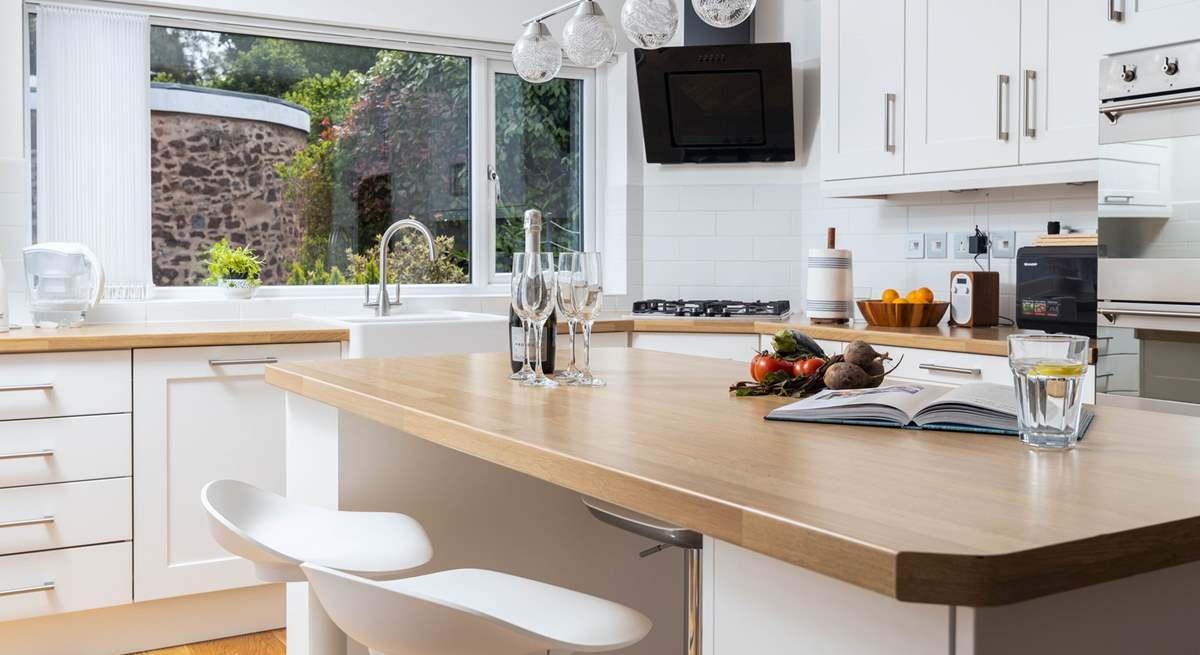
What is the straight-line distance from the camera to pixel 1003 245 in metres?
3.80

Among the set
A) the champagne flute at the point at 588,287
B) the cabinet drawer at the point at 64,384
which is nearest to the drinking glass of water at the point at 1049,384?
the champagne flute at the point at 588,287

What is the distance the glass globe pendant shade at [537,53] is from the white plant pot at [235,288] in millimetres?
1850

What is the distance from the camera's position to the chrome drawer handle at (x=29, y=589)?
2.96 meters

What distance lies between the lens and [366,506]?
2125 mm

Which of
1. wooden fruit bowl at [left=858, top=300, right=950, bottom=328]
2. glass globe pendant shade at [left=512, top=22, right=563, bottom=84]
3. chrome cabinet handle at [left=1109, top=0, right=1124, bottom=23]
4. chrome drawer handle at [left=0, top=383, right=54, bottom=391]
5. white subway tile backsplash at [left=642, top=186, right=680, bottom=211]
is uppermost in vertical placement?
chrome cabinet handle at [left=1109, top=0, right=1124, bottom=23]

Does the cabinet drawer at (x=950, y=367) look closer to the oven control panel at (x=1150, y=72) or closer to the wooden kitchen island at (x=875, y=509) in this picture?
the oven control panel at (x=1150, y=72)

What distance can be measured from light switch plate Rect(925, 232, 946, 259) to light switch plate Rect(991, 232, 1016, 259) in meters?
0.22

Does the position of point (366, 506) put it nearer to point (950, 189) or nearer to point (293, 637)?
point (293, 637)

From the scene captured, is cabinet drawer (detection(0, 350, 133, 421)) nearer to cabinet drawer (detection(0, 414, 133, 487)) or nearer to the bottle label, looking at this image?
cabinet drawer (detection(0, 414, 133, 487))

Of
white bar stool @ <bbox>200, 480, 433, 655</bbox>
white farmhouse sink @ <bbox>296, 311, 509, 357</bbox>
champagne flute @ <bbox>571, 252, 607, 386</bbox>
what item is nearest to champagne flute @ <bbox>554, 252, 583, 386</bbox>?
champagne flute @ <bbox>571, 252, 607, 386</bbox>

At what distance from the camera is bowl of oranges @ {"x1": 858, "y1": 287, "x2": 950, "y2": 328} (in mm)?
3645

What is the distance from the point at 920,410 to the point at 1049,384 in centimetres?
21

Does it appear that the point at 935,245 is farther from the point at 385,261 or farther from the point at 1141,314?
the point at 385,261

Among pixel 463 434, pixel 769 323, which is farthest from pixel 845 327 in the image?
pixel 463 434
